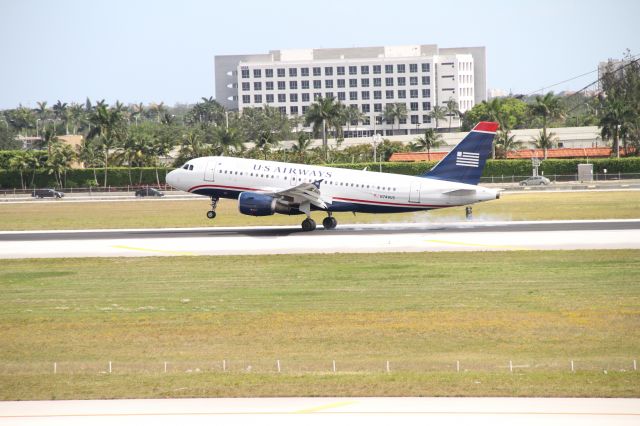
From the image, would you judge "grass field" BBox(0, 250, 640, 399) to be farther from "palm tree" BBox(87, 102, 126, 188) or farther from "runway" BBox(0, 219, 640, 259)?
"palm tree" BBox(87, 102, 126, 188)

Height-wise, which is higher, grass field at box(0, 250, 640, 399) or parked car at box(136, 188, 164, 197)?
parked car at box(136, 188, 164, 197)

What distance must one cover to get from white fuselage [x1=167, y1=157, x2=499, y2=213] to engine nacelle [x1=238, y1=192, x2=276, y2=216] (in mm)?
2495

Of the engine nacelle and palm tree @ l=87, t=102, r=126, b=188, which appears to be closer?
the engine nacelle

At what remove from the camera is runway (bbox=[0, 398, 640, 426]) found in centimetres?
1906

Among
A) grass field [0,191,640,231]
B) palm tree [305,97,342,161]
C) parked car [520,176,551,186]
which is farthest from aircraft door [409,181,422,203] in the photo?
palm tree [305,97,342,161]

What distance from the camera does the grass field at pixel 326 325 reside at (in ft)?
75.0

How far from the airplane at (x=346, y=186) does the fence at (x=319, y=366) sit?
29.2 meters

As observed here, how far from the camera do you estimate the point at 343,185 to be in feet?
186

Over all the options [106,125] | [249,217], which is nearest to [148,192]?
[106,125]

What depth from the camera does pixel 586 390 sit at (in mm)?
21312

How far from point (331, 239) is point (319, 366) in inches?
1095

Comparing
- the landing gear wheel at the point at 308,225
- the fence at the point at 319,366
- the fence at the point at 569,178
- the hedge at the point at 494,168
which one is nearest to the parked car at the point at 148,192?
the hedge at the point at 494,168

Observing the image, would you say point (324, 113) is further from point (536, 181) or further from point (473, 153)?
point (473, 153)

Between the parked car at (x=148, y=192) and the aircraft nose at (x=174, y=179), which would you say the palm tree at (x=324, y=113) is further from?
the aircraft nose at (x=174, y=179)
